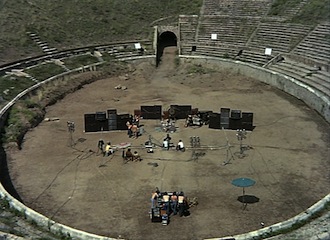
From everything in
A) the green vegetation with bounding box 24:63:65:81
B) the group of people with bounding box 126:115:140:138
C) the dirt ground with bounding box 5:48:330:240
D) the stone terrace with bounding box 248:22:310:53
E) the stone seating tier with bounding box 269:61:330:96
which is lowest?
the dirt ground with bounding box 5:48:330:240

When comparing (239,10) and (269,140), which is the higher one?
(239,10)

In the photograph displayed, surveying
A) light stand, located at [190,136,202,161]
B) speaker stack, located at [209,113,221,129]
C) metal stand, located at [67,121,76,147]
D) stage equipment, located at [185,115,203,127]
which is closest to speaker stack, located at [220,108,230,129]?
speaker stack, located at [209,113,221,129]

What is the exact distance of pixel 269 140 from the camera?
32.5m

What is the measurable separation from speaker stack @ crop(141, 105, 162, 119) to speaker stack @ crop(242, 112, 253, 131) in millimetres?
6846

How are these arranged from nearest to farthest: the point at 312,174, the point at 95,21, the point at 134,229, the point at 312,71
Answer: 1. the point at 134,229
2. the point at 312,174
3. the point at 312,71
4. the point at 95,21

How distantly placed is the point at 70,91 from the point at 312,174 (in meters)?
25.4

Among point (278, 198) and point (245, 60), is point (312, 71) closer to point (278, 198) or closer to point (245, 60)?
point (245, 60)

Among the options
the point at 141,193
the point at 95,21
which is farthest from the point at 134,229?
the point at 95,21

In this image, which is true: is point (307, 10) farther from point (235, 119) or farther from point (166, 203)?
point (166, 203)

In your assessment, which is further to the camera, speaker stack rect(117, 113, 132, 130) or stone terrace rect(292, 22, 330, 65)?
stone terrace rect(292, 22, 330, 65)

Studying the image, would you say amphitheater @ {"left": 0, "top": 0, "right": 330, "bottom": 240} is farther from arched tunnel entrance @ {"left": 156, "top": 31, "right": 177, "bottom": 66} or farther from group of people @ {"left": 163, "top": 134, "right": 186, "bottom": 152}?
group of people @ {"left": 163, "top": 134, "right": 186, "bottom": 152}

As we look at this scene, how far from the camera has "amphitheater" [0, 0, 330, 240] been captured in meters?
22.8

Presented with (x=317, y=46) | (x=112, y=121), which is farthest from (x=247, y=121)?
(x=317, y=46)

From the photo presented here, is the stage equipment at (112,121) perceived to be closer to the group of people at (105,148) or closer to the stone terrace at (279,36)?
the group of people at (105,148)
